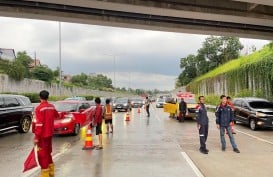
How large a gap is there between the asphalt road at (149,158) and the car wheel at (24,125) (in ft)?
8.09

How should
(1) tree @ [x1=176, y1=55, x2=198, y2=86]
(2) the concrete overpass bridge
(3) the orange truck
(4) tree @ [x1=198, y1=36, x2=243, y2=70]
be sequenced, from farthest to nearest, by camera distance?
1. (1) tree @ [x1=176, y1=55, x2=198, y2=86]
2. (4) tree @ [x1=198, y1=36, x2=243, y2=70]
3. (3) the orange truck
4. (2) the concrete overpass bridge

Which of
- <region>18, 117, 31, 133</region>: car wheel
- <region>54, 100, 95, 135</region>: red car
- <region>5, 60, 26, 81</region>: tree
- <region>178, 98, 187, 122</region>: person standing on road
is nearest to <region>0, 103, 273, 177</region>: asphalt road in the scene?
<region>54, 100, 95, 135</region>: red car

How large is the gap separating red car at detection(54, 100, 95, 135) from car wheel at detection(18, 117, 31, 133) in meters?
1.96

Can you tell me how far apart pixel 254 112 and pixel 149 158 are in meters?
11.4

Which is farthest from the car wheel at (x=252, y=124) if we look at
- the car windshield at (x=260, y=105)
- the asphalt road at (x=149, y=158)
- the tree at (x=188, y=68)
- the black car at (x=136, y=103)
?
the tree at (x=188, y=68)

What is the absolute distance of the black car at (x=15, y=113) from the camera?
17.5 metres

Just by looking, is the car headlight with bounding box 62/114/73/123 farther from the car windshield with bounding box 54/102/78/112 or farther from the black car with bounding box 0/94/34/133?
the black car with bounding box 0/94/34/133

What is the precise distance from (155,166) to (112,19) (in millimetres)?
11507

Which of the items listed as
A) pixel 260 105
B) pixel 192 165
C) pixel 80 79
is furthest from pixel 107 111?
pixel 80 79

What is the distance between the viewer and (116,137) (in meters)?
17.0

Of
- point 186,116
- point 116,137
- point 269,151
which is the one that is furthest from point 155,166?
point 186,116

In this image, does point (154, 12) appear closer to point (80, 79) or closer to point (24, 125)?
point (24, 125)

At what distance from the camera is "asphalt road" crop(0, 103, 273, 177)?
9.50 meters

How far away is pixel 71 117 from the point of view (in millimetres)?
17672
